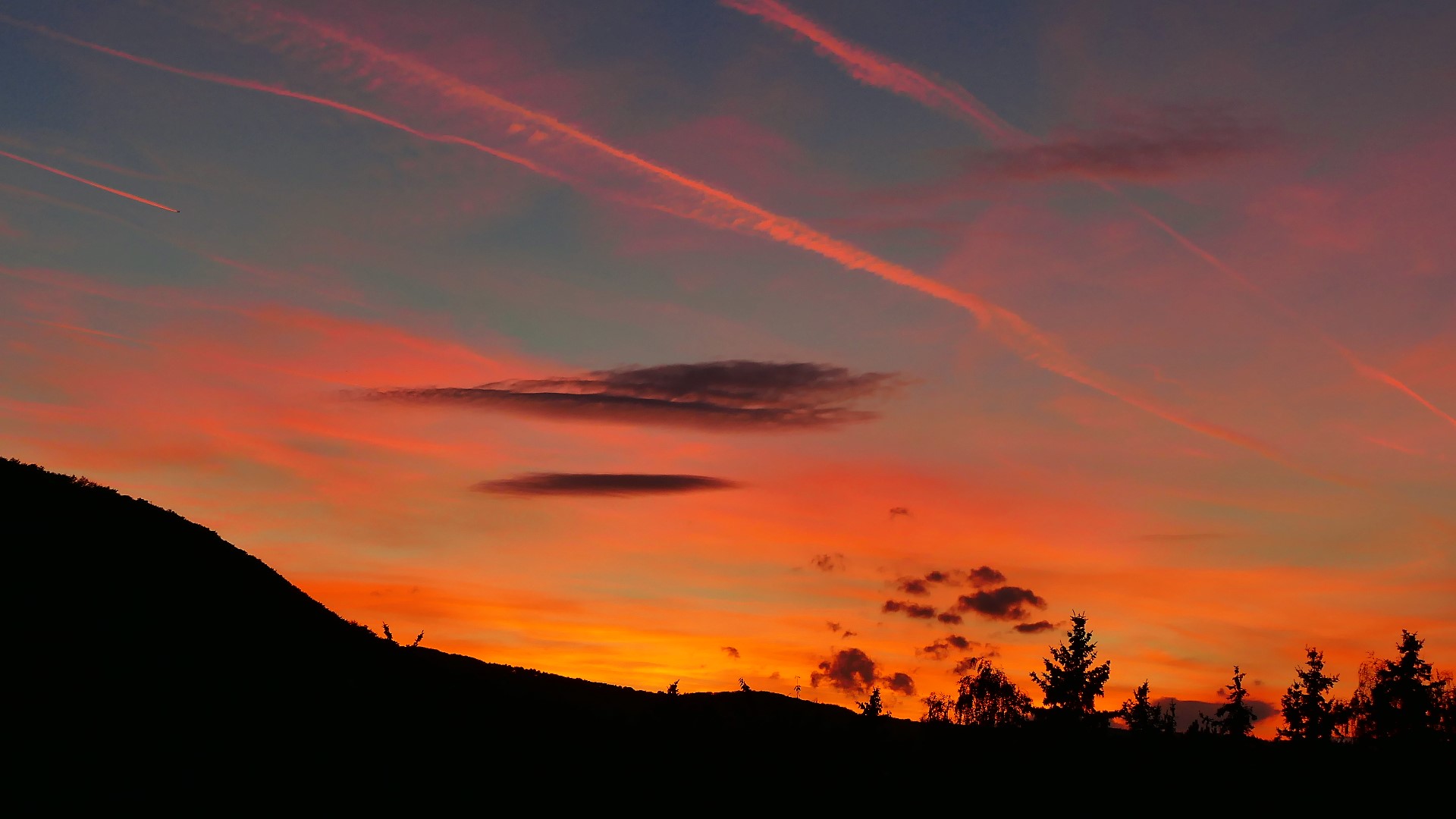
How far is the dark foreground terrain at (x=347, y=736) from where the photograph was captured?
30.6 m

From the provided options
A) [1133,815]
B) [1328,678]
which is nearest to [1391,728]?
[1328,678]

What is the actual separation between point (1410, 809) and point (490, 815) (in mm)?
27611

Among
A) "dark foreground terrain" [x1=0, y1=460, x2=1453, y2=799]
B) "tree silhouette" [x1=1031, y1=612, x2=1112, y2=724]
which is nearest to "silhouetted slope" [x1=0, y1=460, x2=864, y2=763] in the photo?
"dark foreground terrain" [x1=0, y1=460, x2=1453, y2=799]

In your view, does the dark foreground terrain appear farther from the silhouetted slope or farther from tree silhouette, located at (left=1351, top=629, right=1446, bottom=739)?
tree silhouette, located at (left=1351, top=629, right=1446, bottom=739)

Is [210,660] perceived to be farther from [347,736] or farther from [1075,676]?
[1075,676]

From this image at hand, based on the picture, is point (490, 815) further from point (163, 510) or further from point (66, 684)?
point (163, 510)

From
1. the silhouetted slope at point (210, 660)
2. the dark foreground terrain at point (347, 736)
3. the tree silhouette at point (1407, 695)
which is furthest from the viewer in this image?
the tree silhouette at point (1407, 695)

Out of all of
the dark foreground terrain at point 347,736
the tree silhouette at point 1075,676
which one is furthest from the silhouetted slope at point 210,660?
the tree silhouette at point 1075,676

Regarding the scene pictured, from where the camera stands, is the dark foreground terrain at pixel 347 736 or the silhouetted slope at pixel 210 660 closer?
the dark foreground terrain at pixel 347 736

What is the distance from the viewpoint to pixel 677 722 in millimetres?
31562

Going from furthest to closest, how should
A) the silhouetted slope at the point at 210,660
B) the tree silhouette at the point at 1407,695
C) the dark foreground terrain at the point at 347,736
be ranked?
the tree silhouette at the point at 1407,695, the silhouetted slope at the point at 210,660, the dark foreground terrain at the point at 347,736

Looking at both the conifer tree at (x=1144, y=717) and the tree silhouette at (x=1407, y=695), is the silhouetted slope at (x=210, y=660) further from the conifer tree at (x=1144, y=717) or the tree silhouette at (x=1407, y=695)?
the tree silhouette at (x=1407, y=695)

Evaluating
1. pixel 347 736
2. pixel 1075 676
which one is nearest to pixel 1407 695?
pixel 1075 676

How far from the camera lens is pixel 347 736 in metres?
41.2
